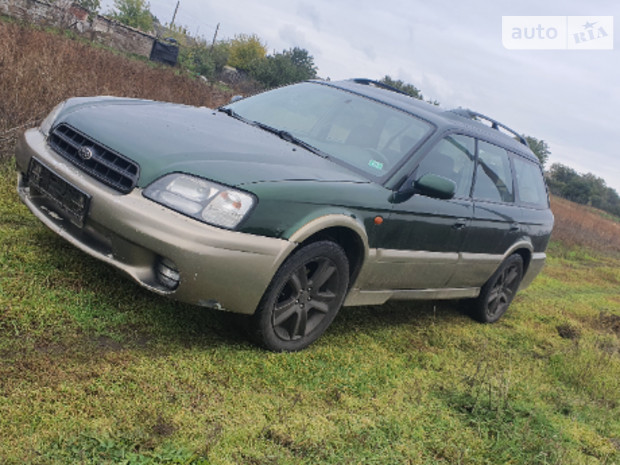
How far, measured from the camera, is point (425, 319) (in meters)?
5.87

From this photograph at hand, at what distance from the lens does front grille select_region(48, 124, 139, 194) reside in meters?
3.36

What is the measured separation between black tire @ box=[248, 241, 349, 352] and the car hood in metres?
0.47

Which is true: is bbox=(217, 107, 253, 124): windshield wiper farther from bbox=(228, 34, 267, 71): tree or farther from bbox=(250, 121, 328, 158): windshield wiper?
bbox=(228, 34, 267, 71): tree

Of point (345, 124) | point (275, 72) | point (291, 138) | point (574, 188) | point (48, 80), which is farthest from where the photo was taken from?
point (574, 188)

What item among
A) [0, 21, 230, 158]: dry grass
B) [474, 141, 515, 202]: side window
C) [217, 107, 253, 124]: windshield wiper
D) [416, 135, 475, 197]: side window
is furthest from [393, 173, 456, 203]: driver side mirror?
[0, 21, 230, 158]: dry grass

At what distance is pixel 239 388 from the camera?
3238 mm

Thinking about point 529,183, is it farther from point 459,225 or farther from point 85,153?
point 85,153

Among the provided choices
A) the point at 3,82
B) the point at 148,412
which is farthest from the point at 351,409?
the point at 3,82

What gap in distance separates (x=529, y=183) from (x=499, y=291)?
1.13 meters

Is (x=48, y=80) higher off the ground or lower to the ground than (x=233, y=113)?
lower

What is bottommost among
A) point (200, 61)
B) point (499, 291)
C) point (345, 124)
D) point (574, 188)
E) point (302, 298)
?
point (302, 298)

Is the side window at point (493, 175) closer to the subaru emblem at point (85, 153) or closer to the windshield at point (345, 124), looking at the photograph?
the windshield at point (345, 124)

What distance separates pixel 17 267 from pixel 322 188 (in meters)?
1.93

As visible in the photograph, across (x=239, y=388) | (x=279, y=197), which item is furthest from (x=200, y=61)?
(x=239, y=388)
